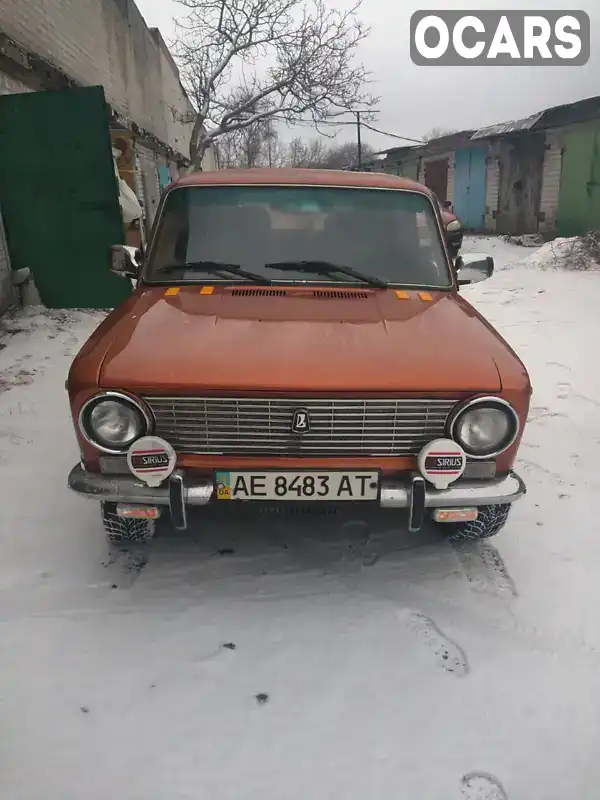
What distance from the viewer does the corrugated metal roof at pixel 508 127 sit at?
1683cm

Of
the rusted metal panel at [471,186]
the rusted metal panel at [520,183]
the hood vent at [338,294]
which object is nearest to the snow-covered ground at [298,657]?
the hood vent at [338,294]

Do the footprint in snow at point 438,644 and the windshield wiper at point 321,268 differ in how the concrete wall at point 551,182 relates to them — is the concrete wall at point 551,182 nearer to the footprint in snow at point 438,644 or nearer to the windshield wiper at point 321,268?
the windshield wiper at point 321,268

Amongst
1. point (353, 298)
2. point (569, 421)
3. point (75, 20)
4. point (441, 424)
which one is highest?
point (75, 20)

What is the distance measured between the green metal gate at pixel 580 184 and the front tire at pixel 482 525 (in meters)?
14.7

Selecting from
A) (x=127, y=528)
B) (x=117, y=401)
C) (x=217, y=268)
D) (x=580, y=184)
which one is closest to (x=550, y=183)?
(x=580, y=184)

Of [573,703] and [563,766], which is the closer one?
[563,766]

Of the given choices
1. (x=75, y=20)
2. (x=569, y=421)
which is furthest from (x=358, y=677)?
(x=75, y=20)

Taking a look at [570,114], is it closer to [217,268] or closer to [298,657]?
[217,268]

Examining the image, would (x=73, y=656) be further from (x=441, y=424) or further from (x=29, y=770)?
(x=441, y=424)

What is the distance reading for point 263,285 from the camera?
10.0ft

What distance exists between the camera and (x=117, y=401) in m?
2.34

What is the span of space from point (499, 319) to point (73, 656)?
7108 mm

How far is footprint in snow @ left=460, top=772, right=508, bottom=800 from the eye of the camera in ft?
6.02

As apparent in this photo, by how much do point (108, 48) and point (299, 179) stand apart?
10.6 metres
